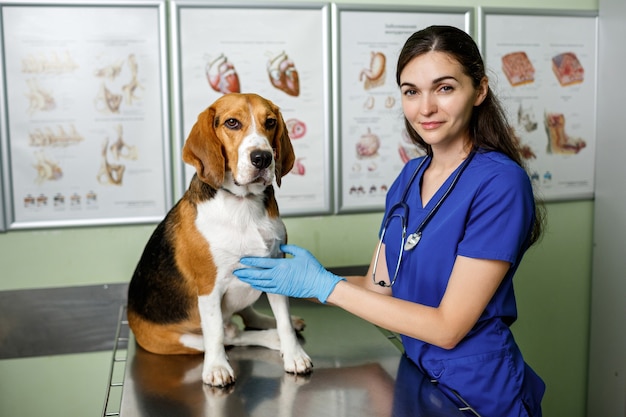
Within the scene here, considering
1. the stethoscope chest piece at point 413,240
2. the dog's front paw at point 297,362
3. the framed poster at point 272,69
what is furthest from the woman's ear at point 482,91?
the framed poster at point 272,69

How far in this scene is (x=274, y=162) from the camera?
143 cm

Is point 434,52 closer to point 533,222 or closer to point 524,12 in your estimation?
point 533,222

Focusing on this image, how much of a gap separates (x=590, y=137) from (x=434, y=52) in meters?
1.48

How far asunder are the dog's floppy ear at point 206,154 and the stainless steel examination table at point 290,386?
1.56 feet

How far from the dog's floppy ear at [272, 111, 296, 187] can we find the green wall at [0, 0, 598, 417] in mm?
882

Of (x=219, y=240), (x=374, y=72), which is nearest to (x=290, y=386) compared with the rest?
(x=219, y=240)

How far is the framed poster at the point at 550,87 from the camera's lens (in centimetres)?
253

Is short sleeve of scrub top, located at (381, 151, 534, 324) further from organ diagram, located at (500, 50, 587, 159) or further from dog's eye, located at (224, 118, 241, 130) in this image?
organ diagram, located at (500, 50, 587, 159)

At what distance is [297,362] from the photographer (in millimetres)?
1539

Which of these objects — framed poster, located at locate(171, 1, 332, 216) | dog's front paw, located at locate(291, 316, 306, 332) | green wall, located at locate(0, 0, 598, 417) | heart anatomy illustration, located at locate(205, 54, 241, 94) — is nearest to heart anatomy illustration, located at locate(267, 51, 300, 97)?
framed poster, located at locate(171, 1, 332, 216)

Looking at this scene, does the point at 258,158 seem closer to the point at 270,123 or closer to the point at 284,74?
the point at 270,123

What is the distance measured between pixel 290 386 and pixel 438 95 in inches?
30.2

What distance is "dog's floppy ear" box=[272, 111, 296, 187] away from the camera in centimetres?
150

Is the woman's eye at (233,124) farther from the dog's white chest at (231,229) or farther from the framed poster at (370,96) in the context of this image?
the framed poster at (370,96)
